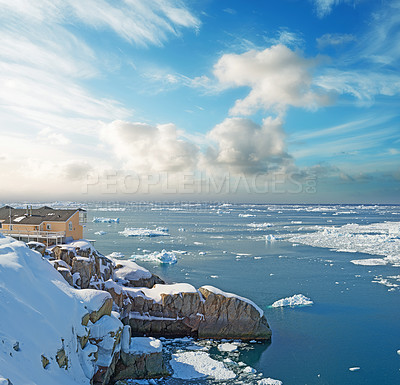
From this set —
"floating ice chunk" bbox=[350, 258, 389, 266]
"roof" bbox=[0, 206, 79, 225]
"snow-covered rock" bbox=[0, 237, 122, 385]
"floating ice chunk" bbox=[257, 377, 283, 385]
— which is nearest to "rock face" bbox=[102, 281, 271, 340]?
"floating ice chunk" bbox=[257, 377, 283, 385]

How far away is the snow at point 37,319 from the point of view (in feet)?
39.4

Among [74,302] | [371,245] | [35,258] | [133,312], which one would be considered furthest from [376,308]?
[371,245]

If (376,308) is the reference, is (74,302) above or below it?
above

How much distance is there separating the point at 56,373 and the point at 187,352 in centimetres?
976

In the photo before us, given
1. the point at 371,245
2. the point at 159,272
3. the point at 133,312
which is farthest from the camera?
the point at 371,245

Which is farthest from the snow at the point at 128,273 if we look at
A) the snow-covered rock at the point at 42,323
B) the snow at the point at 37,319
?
the snow at the point at 37,319

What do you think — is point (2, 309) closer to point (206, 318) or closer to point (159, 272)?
point (206, 318)

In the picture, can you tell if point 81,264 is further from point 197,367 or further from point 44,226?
point 197,367

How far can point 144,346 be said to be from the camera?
62.9 feet

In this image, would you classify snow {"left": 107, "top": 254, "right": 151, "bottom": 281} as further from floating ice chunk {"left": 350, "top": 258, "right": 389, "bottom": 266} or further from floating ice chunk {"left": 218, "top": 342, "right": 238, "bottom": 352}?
floating ice chunk {"left": 350, "top": 258, "right": 389, "bottom": 266}

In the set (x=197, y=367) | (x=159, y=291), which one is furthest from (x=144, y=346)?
(x=159, y=291)

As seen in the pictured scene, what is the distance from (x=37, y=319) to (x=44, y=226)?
17.7m

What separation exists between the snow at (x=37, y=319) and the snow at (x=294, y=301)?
17.0 meters

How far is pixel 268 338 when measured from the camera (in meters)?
23.2
